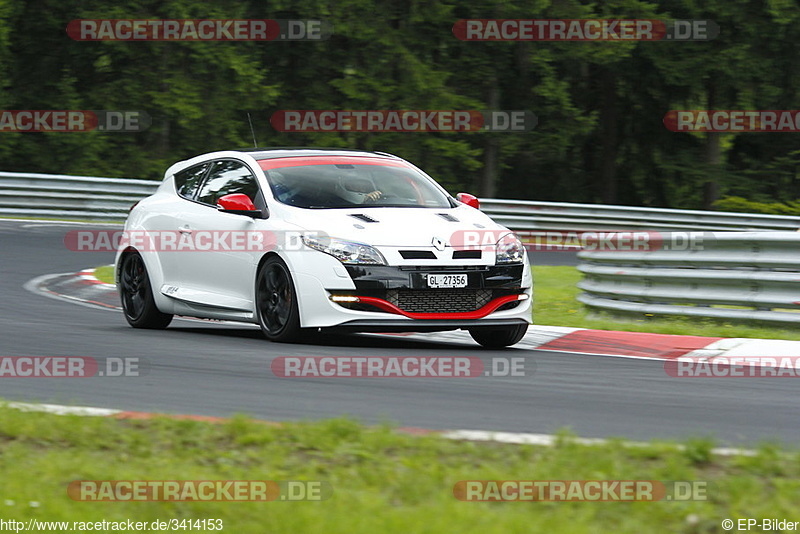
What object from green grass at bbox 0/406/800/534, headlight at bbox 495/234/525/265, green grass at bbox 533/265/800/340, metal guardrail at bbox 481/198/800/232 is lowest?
Answer: green grass at bbox 533/265/800/340

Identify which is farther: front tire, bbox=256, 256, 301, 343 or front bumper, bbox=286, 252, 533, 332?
front tire, bbox=256, 256, 301, 343

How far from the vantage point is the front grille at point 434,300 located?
9.65 m

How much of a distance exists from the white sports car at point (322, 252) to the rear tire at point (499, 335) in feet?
0.04

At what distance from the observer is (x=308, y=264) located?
383 inches

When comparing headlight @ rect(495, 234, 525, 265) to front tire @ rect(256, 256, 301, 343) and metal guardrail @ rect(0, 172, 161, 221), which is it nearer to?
front tire @ rect(256, 256, 301, 343)

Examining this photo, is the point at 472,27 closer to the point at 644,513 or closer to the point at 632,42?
the point at 632,42

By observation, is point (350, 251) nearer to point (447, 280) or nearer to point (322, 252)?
point (322, 252)

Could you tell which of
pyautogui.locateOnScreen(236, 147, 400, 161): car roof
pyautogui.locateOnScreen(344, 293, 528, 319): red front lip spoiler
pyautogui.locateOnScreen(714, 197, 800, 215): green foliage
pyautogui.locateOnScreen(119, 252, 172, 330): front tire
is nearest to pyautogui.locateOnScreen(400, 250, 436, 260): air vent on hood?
pyautogui.locateOnScreen(344, 293, 528, 319): red front lip spoiler

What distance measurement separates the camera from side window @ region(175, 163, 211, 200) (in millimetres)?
11609

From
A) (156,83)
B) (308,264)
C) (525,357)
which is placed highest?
(156,83)

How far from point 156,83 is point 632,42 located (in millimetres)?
12533

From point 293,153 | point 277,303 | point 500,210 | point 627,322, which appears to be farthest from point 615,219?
point 277,303

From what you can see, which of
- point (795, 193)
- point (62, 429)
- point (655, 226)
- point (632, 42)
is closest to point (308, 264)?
point (62, 429)

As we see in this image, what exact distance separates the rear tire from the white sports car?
11mm
